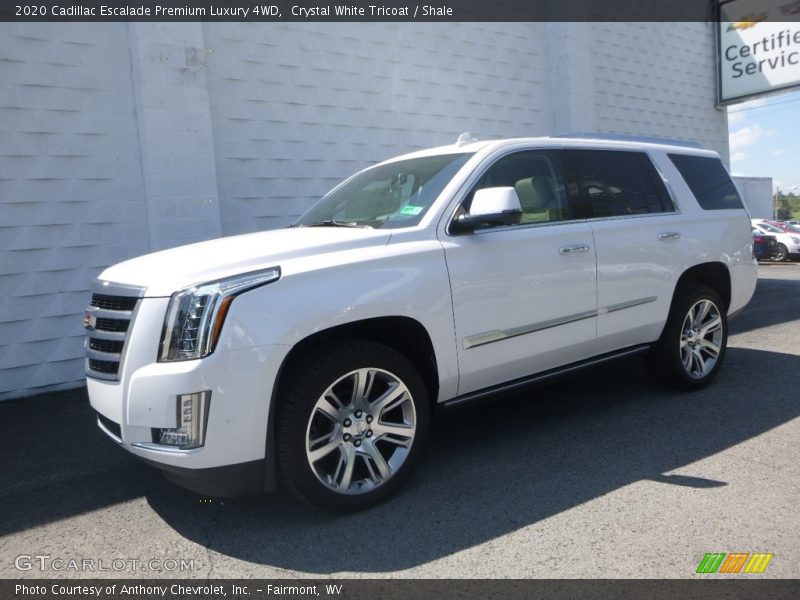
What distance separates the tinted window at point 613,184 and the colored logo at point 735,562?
227 centimetres

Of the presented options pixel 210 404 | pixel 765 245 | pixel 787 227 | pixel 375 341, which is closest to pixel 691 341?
pixel 375 341

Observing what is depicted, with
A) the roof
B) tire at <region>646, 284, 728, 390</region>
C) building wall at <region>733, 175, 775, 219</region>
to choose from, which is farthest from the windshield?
building wall at <region>733, 175, 775, 219</region>

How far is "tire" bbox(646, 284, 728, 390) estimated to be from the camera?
16.2 ft

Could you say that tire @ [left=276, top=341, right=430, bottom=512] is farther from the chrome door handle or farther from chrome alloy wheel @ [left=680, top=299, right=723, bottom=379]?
chrome alloy wheel @ [left=680, top=299, right=723, bottom=379]

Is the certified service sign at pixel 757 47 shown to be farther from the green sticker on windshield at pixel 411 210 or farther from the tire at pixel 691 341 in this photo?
the green sticker on windshield at pixel 411 210

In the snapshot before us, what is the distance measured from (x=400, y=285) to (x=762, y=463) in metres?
2.33

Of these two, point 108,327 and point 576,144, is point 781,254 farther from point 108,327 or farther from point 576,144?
point 108,327

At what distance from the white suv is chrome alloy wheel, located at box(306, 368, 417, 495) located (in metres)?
0.01

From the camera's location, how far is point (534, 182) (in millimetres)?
4277

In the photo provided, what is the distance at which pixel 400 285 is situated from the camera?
342 centimetres
